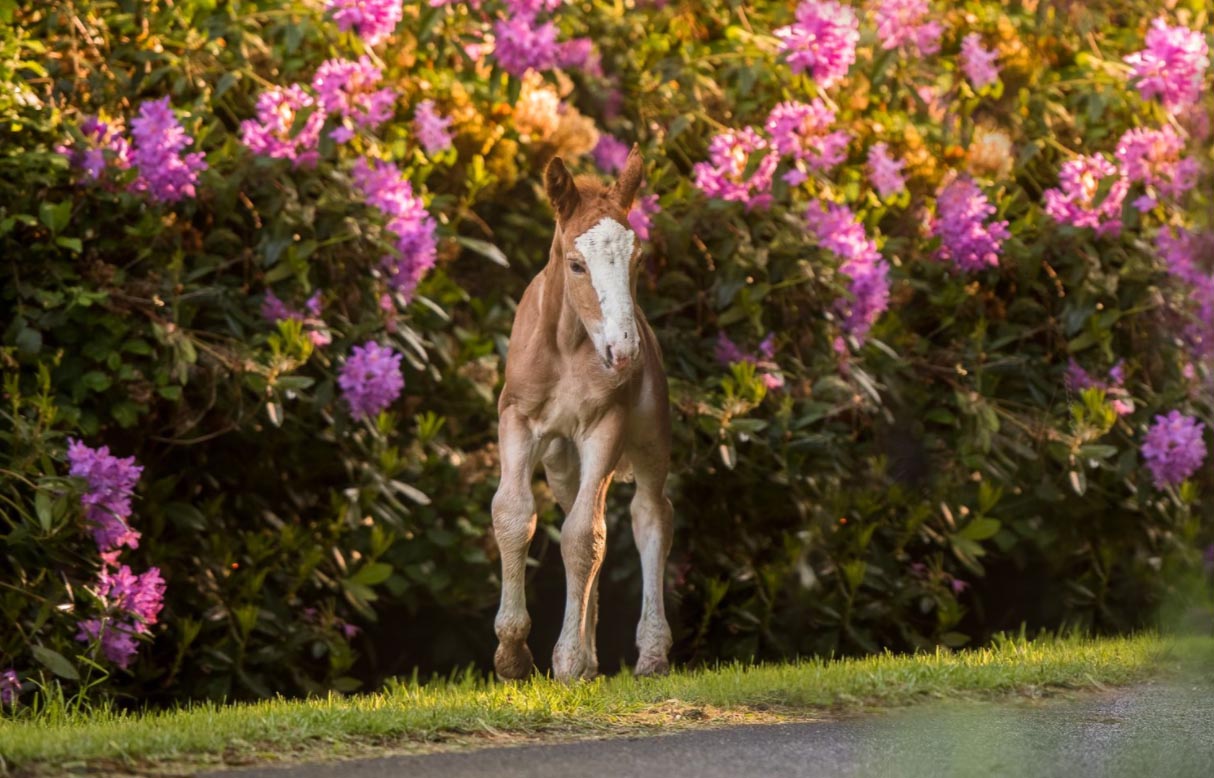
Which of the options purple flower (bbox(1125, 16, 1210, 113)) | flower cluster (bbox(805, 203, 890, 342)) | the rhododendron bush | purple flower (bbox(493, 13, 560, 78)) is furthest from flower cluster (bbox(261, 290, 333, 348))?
purple flower (bbox(1125, 16, 1210, 113))

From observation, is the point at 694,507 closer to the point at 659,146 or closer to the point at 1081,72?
the point at 659,146

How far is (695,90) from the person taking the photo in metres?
7.93

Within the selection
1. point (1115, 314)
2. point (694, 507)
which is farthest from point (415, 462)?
point (1115, 314)

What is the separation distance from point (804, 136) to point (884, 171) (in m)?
0.50

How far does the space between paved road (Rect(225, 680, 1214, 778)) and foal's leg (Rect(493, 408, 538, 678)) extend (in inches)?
39.7

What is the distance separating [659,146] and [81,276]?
289cm

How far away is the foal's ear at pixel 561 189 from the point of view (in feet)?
17.4

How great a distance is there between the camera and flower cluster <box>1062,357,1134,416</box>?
7770 mm

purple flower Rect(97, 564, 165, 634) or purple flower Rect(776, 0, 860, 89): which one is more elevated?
purple flower Rect(776, 0, 860, 89)

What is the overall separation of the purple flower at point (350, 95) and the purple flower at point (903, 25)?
7.98 feet

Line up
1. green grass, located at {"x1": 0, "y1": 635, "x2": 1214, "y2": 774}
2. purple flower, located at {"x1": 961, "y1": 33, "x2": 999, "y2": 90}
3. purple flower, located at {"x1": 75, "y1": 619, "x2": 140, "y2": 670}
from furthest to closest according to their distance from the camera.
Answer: purple flower, located at {"x1": 961, "y1": 33, "x2": 999, "y2": 90} < purple flower, located at {"x1": 75, "y1": 619, "x2": 140, "y2": 670} < green grass, located at {"x1": 0, "y1": 635, "x2": 1214, "y2": 774}

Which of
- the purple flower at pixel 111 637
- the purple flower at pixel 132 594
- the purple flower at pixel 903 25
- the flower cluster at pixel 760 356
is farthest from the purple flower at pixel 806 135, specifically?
the purple flower at pixel 111 637

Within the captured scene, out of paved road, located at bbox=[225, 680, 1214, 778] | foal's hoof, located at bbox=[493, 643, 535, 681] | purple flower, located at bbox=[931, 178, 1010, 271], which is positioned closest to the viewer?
paved road, located at bbox=[225, 680, 1214, 778]

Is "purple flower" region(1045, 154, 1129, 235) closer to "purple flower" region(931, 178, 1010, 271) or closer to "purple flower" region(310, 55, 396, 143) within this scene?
"purple flower" region(931, 178, 1010, 271)
